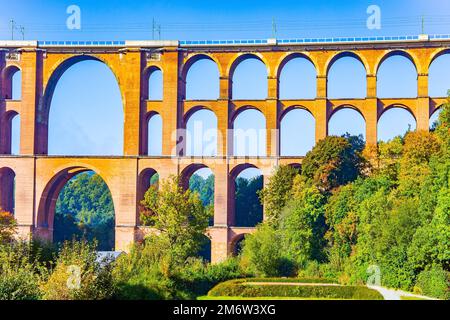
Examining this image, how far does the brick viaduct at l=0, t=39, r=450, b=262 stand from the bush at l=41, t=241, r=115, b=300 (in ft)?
77.0

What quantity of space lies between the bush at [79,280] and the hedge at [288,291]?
248 inches

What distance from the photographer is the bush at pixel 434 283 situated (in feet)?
80.2

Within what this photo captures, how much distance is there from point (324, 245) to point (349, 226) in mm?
3008

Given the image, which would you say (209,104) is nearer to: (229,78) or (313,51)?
(229,78)

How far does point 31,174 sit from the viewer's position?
4753cm

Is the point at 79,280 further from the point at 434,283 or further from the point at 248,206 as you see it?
the point at 248,206

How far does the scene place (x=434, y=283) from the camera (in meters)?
25.2

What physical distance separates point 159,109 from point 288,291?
Answer: 22073 mm

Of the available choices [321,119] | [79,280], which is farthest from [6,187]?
[79,280]

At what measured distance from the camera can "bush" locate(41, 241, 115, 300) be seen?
20.2m

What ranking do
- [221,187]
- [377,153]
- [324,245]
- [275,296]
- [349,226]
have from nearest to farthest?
[275,296], [349,226], [324,245], [377,153], [221,187]
